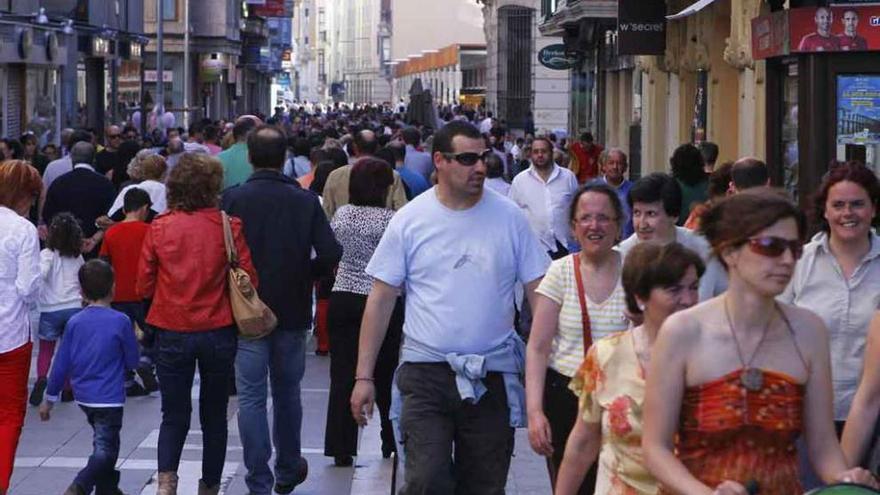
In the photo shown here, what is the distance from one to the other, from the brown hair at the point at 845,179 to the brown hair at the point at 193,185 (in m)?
2.94

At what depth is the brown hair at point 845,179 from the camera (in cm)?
690

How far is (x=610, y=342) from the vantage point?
5.46 meters

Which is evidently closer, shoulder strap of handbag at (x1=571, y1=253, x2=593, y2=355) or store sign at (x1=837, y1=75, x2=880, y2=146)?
shoulder strap of handbag at (x1=571, y1=253, x2=593, y2=355)

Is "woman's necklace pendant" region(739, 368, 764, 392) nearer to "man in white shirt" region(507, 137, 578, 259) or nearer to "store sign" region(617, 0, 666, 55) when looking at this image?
"man in white shirt" region(507, 137, 578, 259)

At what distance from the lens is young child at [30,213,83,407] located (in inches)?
479

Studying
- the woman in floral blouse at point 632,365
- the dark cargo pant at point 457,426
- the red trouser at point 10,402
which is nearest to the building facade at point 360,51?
the red trouser at point 10,402

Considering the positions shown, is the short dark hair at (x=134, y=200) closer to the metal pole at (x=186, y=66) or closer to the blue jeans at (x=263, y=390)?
the blue jeans at (x=263, y=390)

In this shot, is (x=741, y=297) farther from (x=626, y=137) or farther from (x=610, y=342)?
(x=626, y=137)

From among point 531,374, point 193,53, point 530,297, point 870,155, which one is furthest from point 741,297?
point 193,53

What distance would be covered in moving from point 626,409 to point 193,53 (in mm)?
63457

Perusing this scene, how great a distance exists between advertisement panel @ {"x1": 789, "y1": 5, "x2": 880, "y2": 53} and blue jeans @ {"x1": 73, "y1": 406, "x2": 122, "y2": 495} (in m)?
8.27

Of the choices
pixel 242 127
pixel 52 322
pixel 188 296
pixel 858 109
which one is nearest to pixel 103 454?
pixel 188 296

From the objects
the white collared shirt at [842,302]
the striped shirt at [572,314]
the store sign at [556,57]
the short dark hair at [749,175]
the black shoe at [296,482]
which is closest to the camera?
the white collared shirt at [842,302]

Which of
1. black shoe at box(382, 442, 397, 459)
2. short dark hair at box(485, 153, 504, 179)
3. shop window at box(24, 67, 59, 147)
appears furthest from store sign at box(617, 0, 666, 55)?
black shoe at box(382, 442, 397, 459)
